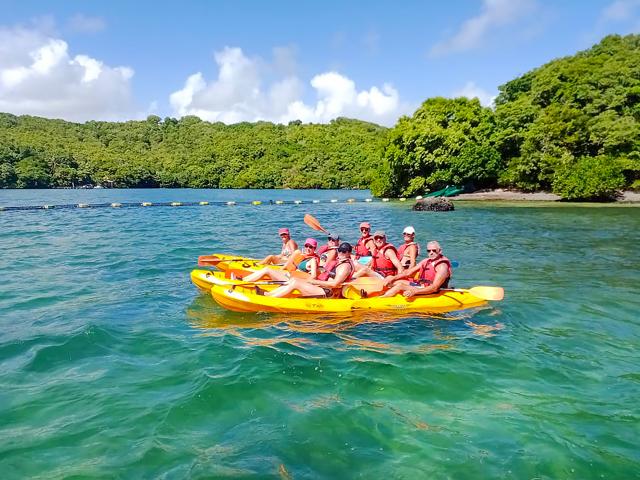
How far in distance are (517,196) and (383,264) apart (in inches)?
1345

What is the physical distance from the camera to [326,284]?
26.8 feet

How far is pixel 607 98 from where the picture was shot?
37312 millimetres

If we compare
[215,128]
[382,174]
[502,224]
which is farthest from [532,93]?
[215,128]

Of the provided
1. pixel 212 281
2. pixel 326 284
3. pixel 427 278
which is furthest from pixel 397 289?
pixel 212 281

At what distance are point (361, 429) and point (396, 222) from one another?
70.4ft

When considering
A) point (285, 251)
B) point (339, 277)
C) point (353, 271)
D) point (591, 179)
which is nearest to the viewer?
point (339, 277)

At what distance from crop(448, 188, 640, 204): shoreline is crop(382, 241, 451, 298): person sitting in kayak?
104ft

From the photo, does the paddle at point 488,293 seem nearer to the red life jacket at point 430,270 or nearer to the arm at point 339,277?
the red life jacket at point 430,270

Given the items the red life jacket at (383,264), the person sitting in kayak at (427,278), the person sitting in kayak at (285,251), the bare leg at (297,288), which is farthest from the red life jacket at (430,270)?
the person sitting in kayak at (285,251)

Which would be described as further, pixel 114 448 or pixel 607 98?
pixel 607 98

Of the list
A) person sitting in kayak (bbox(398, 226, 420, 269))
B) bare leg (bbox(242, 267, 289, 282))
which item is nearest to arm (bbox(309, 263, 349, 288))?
bare leg (bbox(242, 267, 289, 282))

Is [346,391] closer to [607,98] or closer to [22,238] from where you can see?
[22,238]

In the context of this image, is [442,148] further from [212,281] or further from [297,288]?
[297,288]

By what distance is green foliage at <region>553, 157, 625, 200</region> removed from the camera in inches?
1280
